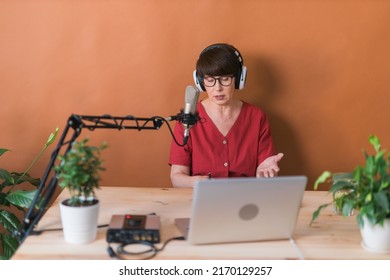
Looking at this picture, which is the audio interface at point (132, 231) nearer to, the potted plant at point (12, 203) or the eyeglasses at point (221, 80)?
the potted plant at point (12, 203)

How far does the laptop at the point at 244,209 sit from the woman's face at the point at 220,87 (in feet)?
3.22

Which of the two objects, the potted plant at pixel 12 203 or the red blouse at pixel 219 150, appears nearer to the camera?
the potted plant at pixel 12 203

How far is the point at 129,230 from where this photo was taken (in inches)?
58.4

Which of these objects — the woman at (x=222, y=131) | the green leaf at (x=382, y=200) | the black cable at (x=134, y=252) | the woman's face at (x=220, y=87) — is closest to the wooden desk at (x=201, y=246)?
the black cable at (x=134, y=252)

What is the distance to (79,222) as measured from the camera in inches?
56.6

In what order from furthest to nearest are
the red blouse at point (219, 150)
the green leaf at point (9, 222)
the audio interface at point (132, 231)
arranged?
the red blouse at point (219, 150) < the green leaf at point (9, 222) < the audio interface at point (132, 231)

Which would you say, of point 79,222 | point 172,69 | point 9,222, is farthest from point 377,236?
point 9,222

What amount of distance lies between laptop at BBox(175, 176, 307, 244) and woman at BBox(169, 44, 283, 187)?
810 millimetres

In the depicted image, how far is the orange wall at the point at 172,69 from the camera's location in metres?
2.51

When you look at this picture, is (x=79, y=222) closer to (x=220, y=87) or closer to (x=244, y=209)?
(x=244, y=209)

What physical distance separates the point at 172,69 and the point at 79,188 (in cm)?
130

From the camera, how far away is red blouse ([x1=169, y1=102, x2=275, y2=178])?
2398 mm

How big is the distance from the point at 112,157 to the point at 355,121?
→ 1461mm

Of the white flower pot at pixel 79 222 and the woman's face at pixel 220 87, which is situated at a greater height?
the woman's face at pixel 220 87
